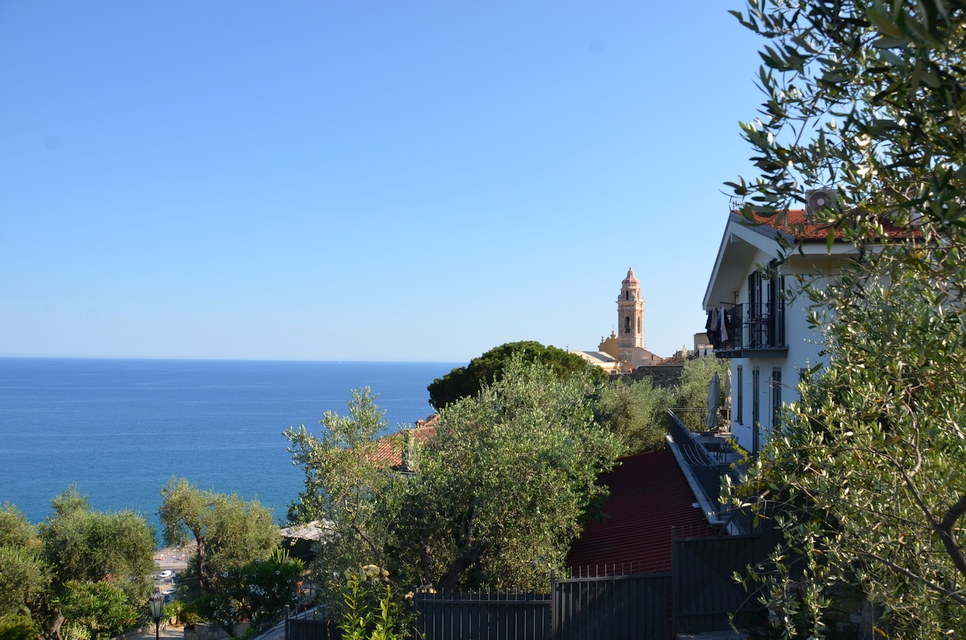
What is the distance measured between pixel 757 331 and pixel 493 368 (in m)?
21.9

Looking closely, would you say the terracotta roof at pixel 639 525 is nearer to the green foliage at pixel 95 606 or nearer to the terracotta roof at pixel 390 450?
the terracotta roof at pixel 390 450

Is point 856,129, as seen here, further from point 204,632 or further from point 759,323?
point 204,632

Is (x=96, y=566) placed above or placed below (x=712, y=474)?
below

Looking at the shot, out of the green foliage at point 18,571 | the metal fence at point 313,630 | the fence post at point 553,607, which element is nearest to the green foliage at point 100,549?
the green foliage at point 18,571

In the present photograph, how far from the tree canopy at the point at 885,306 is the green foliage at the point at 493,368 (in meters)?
30.7

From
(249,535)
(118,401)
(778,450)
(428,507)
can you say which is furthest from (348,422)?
(118,401)

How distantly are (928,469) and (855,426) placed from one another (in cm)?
45

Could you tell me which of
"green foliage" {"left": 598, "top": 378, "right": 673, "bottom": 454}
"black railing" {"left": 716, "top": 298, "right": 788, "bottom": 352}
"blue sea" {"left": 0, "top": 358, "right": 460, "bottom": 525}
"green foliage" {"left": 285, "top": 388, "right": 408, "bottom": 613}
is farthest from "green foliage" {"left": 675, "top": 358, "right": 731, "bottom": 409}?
"green foliage" {"left": 285, "top": 388, "right": 408, "bottom": 613}

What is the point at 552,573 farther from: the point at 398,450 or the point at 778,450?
the point at 778,450

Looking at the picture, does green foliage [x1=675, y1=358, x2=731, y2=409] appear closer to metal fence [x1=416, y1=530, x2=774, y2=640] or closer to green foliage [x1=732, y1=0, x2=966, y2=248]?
metal fence [x1=416, y1=530, x2=774, y2=640]

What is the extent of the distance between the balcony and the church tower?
246 feet

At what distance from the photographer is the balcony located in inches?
562

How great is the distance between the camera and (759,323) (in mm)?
15211

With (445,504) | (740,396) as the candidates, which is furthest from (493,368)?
(445,504)
